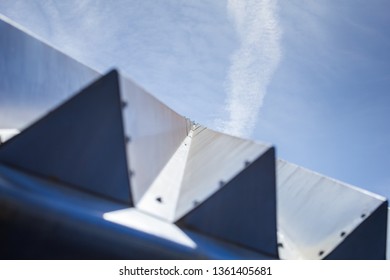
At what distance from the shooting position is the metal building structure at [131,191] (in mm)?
2342

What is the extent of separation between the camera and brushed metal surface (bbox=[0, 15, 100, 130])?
161 inches

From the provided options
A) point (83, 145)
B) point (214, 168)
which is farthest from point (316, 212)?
point (83, 145)

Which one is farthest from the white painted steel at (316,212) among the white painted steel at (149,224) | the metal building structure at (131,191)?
the white painted steel at (149,224)

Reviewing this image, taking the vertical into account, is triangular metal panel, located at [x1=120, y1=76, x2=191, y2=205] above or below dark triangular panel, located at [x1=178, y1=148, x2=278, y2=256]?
above

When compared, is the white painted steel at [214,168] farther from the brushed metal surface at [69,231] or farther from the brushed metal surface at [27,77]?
the brushed metal surface at [27,77]

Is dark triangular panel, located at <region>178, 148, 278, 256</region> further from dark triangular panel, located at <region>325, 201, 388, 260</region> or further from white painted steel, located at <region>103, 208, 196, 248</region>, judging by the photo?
dark triangular panel, located at <region>325, 201, 388, 260</region>

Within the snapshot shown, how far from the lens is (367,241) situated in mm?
3822

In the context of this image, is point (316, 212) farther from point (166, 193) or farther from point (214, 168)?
point (166, 193)

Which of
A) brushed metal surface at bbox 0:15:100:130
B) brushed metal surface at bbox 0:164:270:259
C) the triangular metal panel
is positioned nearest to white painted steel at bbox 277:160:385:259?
brushed metal surface at bbox 0:164:270:259

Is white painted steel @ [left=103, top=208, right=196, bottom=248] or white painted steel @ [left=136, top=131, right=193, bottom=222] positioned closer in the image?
white painted steel @ [left=103, top=208, right=196, bottom=248]

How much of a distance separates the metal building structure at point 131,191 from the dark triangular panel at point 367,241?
14mm

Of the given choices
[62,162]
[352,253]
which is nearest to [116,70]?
[62,162]

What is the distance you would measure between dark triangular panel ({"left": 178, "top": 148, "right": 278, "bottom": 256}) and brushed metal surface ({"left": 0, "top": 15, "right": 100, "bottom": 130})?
260 centimetres
